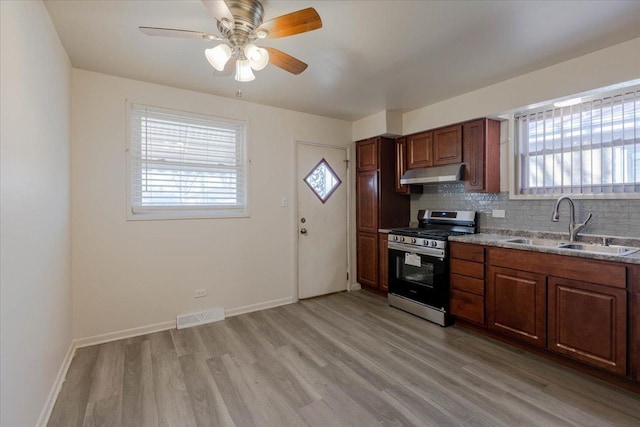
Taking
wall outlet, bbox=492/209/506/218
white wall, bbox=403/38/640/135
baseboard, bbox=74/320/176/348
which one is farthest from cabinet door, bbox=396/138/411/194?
baseboard, bbox=74/320/176/348

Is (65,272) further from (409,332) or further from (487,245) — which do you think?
(487,245)

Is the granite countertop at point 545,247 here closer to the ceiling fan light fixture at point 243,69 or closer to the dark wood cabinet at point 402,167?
the dark wood cabinet at point 402,167

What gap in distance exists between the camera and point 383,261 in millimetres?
4016

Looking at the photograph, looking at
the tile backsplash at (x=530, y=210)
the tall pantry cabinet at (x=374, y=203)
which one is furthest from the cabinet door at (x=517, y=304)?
the tall pantry cabinet at (x=374, y=203)

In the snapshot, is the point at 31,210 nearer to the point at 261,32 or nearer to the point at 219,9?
the point at 219,9

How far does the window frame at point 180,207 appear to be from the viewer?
2.88 m

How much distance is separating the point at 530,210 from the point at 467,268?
2.87ft

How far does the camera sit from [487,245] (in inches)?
110

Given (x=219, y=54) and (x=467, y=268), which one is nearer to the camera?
(x=219, y=54)

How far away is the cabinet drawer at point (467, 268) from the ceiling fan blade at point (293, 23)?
2.45 metres

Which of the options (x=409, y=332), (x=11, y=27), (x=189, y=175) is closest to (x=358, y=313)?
(x=409, y=332)

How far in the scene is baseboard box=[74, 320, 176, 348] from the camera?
2.69 meters

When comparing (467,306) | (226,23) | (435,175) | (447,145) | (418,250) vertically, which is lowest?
(467,306)

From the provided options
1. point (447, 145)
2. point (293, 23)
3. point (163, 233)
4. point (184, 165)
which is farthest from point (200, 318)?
point (447, 145)
